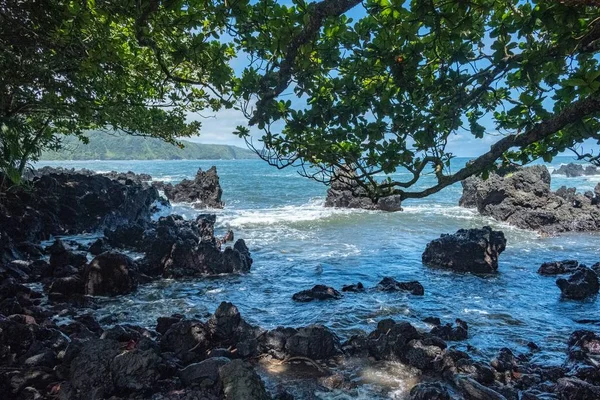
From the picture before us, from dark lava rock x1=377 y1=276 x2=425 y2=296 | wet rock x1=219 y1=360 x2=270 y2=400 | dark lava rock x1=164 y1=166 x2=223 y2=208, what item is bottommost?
dark lava rock x1=377 y1=276 x2=425 y2=296

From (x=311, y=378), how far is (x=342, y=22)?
6360 mm

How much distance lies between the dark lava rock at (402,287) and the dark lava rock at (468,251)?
166 inches

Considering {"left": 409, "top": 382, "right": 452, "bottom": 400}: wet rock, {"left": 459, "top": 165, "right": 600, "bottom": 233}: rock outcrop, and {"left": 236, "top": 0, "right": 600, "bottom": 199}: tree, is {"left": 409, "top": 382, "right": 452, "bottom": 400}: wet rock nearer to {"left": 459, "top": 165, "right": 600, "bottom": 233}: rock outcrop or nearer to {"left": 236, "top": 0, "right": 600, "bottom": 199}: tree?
{"left": 236, "top": 0, "right": 600, "bottom": 199}: tree

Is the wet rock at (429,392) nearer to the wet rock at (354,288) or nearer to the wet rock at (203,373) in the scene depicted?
the wet rock at (203,373)

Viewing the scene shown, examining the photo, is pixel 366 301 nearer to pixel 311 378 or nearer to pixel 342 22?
pixel 311 378

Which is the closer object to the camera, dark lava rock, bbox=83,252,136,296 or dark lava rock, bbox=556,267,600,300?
dark lava rock, bbox=83,252,136,296

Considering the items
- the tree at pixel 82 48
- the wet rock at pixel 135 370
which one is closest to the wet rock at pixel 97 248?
the tree at pixel 82 48

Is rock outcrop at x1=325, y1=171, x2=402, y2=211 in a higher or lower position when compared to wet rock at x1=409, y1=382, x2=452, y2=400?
higher

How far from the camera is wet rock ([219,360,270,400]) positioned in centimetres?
557

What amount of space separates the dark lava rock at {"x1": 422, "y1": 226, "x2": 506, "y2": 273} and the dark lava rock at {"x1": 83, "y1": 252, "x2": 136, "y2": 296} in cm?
1328

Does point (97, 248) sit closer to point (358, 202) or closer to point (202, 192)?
point (202, 192)

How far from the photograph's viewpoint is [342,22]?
5512 mm

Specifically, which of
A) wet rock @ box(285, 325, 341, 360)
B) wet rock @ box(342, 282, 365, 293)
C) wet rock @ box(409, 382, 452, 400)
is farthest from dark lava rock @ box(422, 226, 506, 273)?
wet rock @ box(409, 382, 452, 400)

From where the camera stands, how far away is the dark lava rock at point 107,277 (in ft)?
38.2
